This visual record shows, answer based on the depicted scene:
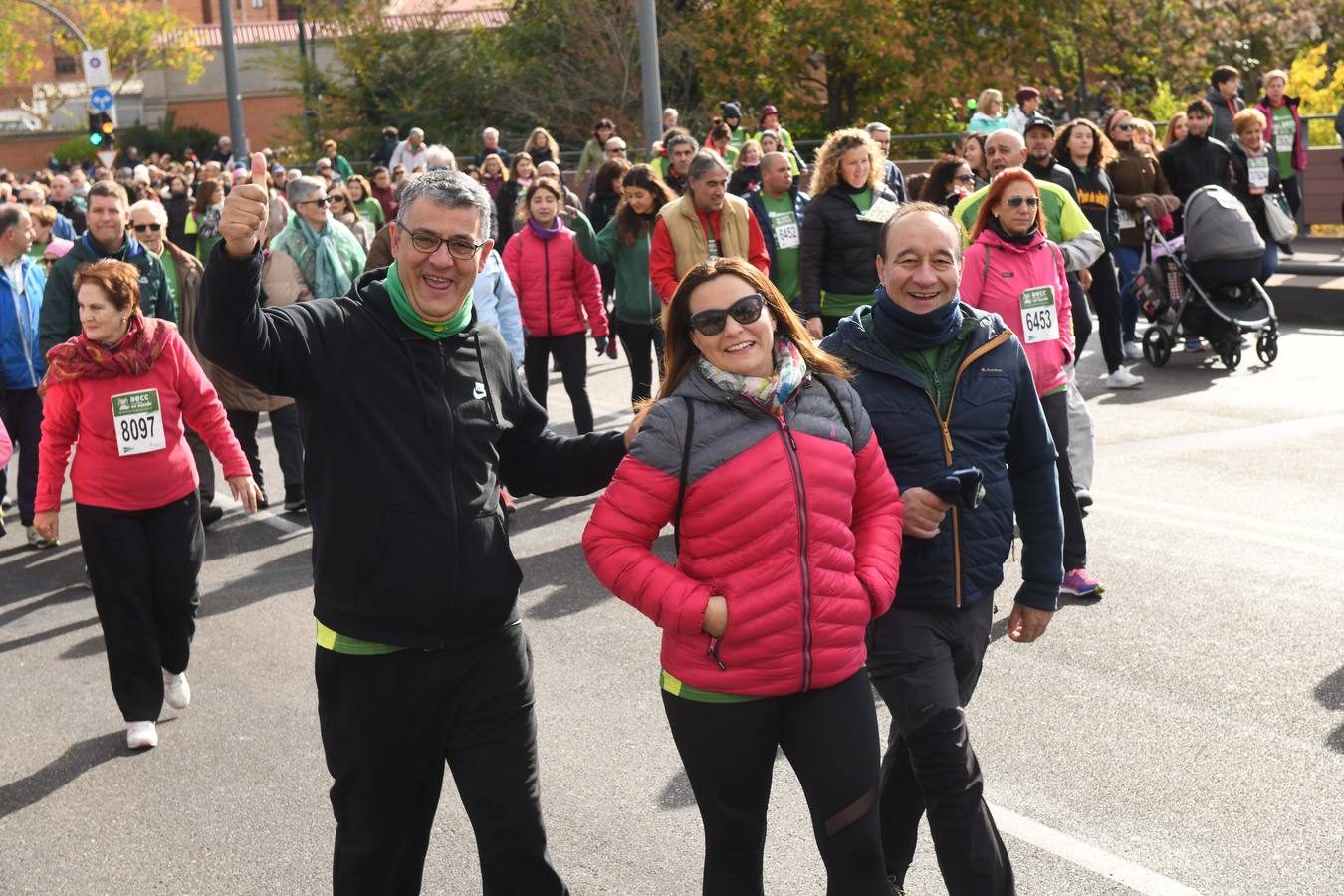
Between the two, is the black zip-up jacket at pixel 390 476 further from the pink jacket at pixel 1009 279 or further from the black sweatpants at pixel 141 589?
the pink jacket at pixel 1009 279

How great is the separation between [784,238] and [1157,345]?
4.25 m

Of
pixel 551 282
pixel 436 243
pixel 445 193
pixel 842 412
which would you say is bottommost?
pixel 551 282

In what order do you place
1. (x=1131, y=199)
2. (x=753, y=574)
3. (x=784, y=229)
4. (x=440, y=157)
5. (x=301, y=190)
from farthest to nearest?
(x=1131, y=199) < (x=440, y=157) < (x=784, y=229) < (x=301, y=190) < (x=753, y=574)

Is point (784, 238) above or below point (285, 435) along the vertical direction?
above

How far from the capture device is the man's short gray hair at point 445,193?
3.77m

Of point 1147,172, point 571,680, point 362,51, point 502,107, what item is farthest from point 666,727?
point 362,51

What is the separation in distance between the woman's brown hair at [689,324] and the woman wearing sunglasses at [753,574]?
0.04 ft

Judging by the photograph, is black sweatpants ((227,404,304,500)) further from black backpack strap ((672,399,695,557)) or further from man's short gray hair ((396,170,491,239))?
black backpack strap ((672,399,695,557))

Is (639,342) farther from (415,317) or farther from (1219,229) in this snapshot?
(415,317)

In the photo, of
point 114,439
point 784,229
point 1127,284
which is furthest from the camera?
point 1127,284

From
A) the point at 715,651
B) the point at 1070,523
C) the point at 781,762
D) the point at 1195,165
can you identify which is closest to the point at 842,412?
the point at 715,651

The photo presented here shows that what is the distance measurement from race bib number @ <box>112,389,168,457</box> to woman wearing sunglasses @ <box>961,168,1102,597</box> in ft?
10.7

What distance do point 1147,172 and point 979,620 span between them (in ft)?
34.6

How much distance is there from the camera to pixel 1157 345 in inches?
535
